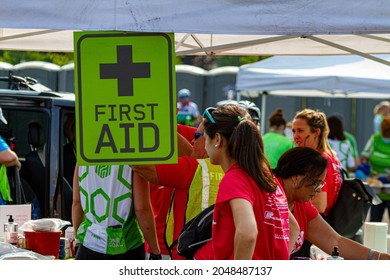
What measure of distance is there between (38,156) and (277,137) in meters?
3.13

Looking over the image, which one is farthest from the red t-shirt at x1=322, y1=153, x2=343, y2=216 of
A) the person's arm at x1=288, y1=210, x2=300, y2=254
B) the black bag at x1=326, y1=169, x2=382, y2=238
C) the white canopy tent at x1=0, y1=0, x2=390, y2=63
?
the white canopy tent at x1=0, y1=0, x2=390, y2=63

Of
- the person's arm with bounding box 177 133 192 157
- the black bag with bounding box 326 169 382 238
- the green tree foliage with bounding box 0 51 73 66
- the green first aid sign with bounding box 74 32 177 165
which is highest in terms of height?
the green tree foliage with bounding box 0 51 73 66

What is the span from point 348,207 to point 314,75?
502 cm

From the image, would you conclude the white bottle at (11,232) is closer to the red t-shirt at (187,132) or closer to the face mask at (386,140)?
the red t-shirt at (187,132)

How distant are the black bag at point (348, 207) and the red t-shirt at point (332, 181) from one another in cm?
5

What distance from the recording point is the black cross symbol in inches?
155

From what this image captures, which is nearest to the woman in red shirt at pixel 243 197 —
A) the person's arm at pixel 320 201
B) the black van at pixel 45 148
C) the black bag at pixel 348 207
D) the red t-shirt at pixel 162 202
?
the red t-shirt at pixel 162 202

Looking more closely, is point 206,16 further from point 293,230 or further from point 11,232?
point 11,232

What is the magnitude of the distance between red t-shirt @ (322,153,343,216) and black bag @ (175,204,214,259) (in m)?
2.77

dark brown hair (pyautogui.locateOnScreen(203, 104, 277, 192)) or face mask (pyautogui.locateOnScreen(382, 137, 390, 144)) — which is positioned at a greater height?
dark brown hair (pyautogui.locateOnScreen(203, 104, 277, 192))

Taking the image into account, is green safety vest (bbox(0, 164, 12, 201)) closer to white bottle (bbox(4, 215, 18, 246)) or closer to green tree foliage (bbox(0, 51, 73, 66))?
white bottle (bbox(4, 215, 18, 246))

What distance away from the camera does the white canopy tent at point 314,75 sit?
11.2 meters
